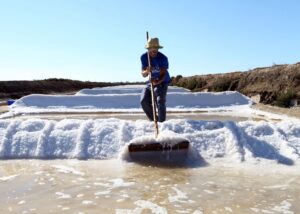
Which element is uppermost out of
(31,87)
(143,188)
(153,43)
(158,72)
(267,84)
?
(153,43)

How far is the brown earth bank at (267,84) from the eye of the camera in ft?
41.7

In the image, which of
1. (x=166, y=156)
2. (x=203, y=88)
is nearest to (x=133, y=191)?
(x=166, y=156)

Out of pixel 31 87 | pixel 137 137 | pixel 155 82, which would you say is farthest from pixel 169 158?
pixel 31 87

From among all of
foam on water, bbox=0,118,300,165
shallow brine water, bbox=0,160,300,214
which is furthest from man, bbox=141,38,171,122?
shallow brine water, bbox=0,160,300,214

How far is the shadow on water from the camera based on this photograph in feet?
14.0

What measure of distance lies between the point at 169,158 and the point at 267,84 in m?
11.6

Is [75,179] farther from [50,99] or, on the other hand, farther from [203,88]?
[203,88]

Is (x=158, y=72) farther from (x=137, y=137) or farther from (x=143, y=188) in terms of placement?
(x=143, y=188)

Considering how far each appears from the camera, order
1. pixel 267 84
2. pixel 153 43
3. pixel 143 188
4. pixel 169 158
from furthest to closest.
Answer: pixel 267 84, pixel 153 43, pixel 169 158, pixel 143 188

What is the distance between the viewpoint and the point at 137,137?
4.64 m

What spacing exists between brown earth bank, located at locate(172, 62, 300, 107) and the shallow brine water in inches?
352

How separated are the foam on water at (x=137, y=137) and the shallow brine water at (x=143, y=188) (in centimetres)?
30

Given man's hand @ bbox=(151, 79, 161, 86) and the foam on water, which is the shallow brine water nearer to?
the foam on water

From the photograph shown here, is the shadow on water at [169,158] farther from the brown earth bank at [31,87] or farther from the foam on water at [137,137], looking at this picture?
the brown earth bank at [31,87]
